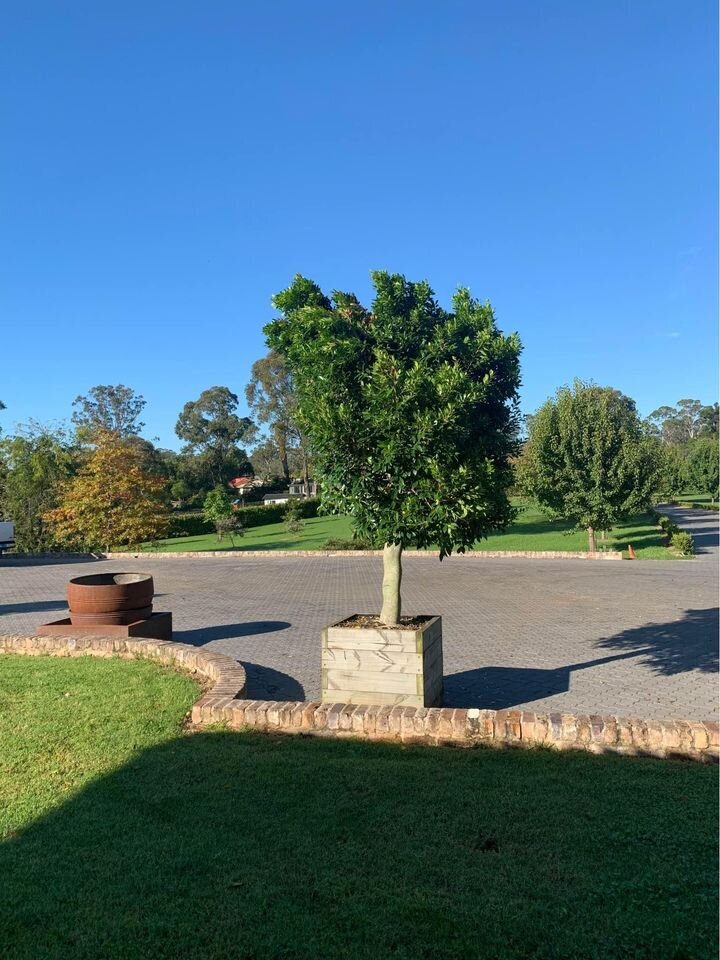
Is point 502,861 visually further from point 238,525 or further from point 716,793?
point 238,525

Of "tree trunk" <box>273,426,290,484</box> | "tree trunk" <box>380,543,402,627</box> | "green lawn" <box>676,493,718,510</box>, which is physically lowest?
"green lawn" <box>676,493,718,510</box>

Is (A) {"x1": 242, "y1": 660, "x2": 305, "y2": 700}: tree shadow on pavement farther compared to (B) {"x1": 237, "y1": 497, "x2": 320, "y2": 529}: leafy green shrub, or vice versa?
(B) {"x1": 237, "y1": 497, "x2": 320, "y2": 529}: leafy green shrub

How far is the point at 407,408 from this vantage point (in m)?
4.87

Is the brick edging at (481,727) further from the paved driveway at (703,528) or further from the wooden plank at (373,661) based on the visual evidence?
the paved driveway at (703,528)

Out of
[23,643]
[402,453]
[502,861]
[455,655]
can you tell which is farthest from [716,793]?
[23,643]

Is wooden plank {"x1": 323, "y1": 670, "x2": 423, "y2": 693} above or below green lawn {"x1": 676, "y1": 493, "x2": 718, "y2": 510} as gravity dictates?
above

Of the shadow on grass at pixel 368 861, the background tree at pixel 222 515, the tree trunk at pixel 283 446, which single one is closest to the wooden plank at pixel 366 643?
the shadow on grass at pixel 368 861

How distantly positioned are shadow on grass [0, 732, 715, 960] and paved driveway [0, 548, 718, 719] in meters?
2.38

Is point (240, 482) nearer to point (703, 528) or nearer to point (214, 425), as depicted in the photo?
point (214, 425)

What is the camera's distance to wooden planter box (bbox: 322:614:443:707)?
17.3ft

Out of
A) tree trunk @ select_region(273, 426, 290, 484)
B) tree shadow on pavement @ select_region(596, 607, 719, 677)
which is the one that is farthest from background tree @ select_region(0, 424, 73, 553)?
tree trunk @ select_region(273, 426, 290, 484)

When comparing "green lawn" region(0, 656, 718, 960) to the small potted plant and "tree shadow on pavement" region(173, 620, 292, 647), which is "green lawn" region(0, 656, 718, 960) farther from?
"tree shadow on pavement" region(173, 620, 292, 647)

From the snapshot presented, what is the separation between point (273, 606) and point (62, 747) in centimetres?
804

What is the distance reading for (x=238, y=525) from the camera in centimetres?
2898
